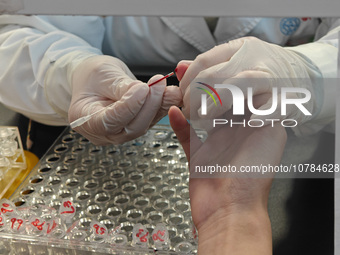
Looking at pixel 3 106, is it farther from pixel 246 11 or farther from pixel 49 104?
pixel 246 11

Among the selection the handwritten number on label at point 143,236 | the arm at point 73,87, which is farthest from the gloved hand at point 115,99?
the handwritten number on label at point 143,236

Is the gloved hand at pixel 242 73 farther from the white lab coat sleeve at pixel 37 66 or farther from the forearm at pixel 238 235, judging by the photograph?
the white lab coat sleeve at pixel 37 66

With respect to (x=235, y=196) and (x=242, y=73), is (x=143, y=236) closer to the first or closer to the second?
(x=235, y=196)

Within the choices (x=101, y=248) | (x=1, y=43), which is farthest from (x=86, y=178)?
(x=1, y=43)

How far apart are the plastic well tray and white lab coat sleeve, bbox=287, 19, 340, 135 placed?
34 centimetres

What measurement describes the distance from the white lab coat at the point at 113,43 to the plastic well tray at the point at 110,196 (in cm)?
16

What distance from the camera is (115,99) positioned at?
896 millimetres

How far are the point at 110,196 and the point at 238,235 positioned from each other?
355mm

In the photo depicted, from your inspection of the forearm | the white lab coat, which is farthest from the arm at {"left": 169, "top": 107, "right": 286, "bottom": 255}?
the white lab coat

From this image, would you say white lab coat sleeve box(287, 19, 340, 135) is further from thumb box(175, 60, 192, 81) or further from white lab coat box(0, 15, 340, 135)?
thumb box(175, 60, 192, 81)

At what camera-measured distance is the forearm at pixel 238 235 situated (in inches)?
28.0

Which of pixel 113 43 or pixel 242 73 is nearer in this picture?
pixel 242 73

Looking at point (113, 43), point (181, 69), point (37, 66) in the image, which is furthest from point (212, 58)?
point (113, 43)

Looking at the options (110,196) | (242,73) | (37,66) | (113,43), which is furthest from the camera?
(113,43)
